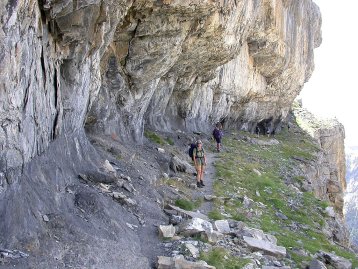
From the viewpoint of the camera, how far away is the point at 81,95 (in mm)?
14273

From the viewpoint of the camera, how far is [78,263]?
830 centimetres

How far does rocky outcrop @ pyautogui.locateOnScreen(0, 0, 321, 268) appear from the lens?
26.6 feet

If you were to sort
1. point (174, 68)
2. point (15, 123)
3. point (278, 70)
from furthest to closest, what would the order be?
point (278, 70)
point (174, 68)
point (15, 123)

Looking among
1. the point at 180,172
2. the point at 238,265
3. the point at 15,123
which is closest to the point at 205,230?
the point at 238,265

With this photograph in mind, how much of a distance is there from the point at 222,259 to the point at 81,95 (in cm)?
736

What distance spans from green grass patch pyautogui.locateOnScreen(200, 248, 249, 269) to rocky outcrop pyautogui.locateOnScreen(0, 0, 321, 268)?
1540 mm

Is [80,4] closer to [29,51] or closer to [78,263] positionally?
[29,51]

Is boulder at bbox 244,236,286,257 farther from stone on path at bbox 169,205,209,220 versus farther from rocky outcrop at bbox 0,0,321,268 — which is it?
rocky outcrop at bbox 0,0,321,268

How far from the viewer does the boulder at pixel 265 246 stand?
457 inches

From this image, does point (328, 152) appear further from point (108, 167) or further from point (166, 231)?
point (166, 231)

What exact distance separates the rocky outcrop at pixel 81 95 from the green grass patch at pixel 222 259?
1.54 meters

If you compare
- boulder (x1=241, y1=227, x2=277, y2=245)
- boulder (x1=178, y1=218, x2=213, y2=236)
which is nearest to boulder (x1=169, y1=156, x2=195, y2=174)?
boulder (x1=241, y1=227, x2=277, y2=245)

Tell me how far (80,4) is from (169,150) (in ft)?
47.5

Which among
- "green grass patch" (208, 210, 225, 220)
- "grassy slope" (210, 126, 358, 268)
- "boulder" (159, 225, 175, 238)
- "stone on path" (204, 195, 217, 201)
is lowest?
"grassy slope" (210, 126, 358, 268)
